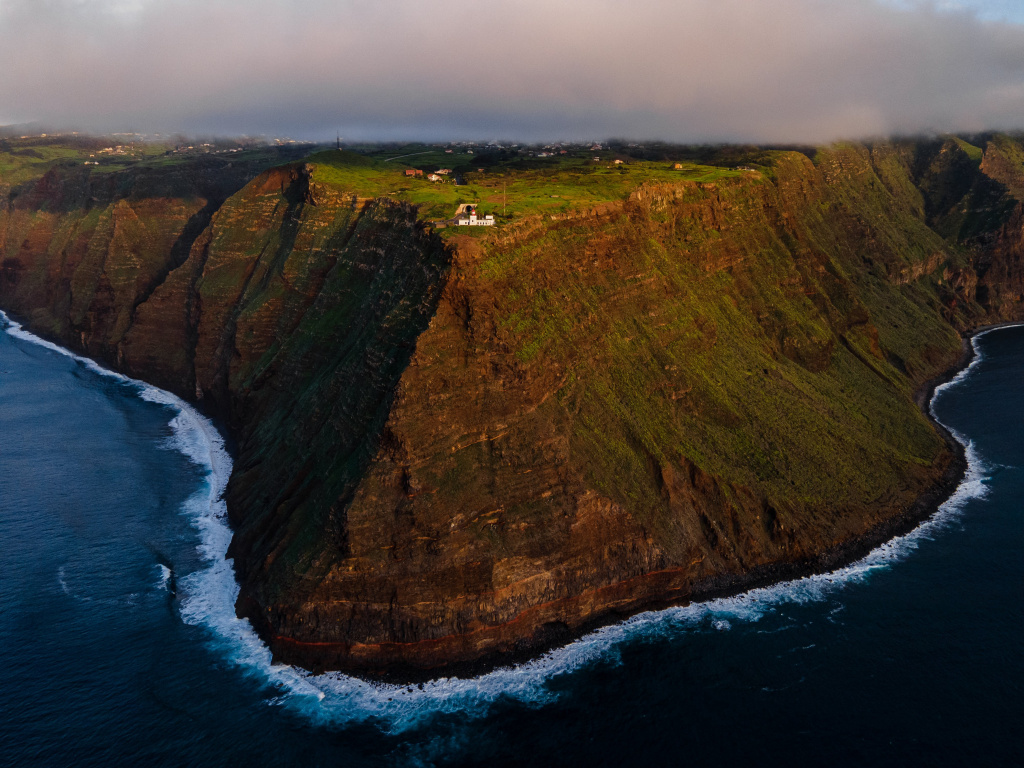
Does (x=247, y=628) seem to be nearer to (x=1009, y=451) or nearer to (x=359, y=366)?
(x=359, y=366)

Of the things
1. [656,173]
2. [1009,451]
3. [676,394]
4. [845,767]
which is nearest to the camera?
[845,767]

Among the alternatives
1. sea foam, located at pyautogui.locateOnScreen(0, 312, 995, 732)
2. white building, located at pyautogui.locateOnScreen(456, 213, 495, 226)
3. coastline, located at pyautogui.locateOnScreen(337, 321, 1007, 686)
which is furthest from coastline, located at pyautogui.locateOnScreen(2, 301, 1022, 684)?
white building, located at pyautogui.locateOnScreen(456, 213, 495, 226)

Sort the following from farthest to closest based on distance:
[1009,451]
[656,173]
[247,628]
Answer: [656,173]
[1009,451]
[247,628]

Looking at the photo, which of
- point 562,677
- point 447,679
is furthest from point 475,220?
point 562,677

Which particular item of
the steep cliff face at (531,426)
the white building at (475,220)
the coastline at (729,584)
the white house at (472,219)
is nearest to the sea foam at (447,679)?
the coastline at (729,584)

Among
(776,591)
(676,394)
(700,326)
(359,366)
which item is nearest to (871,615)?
(776,591)

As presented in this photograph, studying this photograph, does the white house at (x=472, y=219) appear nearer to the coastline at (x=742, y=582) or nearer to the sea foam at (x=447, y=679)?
the coastline at (x=742, y=582)

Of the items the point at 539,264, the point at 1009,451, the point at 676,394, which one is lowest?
the point at 1009,451
